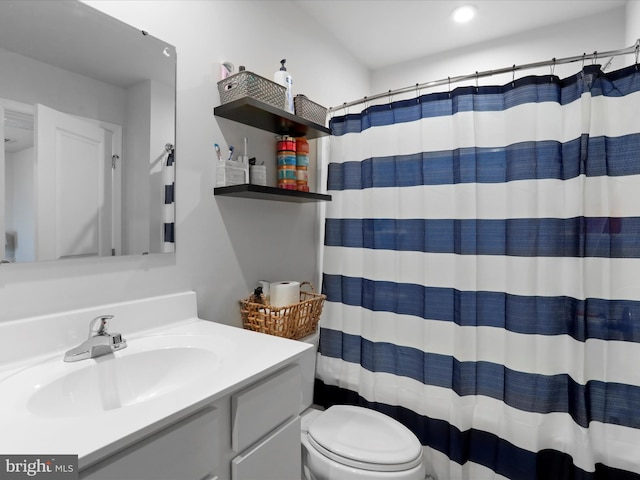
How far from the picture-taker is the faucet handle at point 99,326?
976mm

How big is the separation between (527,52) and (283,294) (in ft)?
6.99

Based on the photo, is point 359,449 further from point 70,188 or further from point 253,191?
point 70,188

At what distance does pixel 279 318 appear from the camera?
1410 millimetres

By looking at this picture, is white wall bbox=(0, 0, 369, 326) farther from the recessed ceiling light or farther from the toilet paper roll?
the recessed ceiling light

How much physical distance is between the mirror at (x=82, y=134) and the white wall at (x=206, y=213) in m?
0.05

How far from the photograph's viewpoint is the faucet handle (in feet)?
3.20

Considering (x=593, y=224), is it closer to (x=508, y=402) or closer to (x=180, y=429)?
(x=508, y=402)

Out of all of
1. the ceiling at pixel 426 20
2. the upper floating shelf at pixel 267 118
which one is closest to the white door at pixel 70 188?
the upper floating shelf at pixel 267 118

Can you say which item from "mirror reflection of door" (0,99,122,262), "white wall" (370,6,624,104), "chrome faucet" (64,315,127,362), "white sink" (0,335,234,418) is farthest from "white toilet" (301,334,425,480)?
"white wall" (370,6,624,104)

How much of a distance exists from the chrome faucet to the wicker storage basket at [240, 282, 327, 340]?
1.72ft

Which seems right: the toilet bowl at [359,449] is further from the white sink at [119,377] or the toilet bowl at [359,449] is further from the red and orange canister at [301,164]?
the red and orange canister at [301,164]

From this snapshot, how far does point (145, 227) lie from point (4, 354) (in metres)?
0.50

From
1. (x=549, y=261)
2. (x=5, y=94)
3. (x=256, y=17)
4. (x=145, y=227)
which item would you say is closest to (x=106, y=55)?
(x=5, y=94)

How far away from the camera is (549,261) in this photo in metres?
1.36
